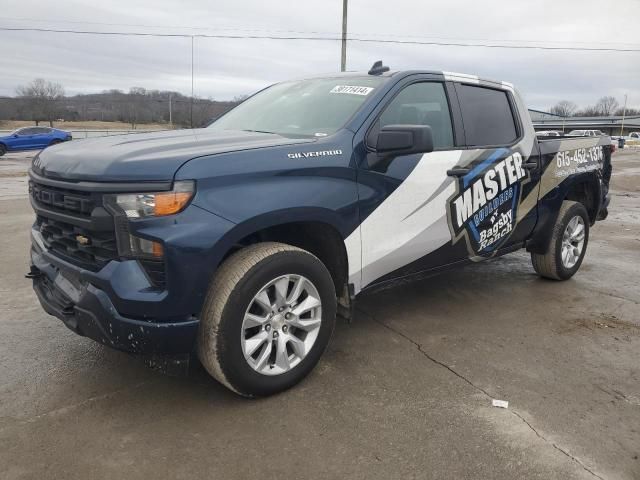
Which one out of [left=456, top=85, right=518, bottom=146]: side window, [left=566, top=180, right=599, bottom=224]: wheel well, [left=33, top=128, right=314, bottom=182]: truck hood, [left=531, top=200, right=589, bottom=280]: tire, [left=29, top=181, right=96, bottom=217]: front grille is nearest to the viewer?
[left=33, top=128, right=314, bottom=182]: truck hood

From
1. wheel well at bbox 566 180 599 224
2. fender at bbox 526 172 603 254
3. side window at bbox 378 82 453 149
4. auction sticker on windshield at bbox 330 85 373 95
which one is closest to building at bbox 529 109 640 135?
wheel well at bbox 566 180 599 224

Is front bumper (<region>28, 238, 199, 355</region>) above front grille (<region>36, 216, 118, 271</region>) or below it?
below

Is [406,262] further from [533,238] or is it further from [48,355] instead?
[48,355]

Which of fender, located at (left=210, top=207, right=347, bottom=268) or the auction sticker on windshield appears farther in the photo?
the auction sticker on windshield

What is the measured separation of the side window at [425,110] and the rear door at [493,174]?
0.19m

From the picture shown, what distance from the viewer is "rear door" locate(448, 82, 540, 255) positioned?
3936 millimetres

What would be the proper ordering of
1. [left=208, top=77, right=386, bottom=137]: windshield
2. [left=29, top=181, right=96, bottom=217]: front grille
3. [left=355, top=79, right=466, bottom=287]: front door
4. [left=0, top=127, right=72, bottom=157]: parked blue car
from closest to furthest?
[left=29, top=181, right=96, bottom=217]: front grille, [left=355, top=79, right=466, bottom=287]: front door, [left=208, top=77, right=386, bottom=137]: windshield, [left=0, top=127, right=72, bottom=157]: parked blue car

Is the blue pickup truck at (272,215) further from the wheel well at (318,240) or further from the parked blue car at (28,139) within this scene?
the parked blue car at (28,139)

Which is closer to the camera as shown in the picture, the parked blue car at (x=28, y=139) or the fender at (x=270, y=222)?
the fender at (x=270, y=222)

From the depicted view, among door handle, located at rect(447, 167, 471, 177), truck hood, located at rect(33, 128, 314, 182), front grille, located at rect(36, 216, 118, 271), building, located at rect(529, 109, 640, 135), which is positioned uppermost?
building, located at rect(529, 109, 640, 135)

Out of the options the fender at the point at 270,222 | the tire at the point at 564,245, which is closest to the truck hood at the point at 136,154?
the fender at the point at 270,222

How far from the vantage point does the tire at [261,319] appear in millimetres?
2693

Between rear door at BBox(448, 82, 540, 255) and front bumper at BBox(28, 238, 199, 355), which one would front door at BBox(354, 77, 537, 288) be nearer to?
rear door at BBox(448, 82, 540, 255)

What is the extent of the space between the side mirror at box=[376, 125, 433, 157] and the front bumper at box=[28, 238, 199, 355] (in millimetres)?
1493
